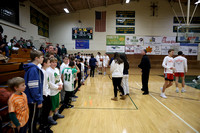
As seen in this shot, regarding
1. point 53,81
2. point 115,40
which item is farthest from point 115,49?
point 53,81

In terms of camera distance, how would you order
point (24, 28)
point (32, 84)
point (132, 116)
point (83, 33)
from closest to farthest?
1. point (32, 84)
2. point (132, 116)
3. point (24, 28)
4. point (83, 33)

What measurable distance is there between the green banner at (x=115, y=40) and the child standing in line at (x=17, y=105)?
14.6 m

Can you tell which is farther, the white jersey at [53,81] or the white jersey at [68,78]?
the white jersey at [68,78]

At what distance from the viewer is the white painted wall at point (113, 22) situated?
15.7m

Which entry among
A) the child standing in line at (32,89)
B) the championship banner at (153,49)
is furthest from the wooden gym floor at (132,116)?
the championship banner at (153,49)

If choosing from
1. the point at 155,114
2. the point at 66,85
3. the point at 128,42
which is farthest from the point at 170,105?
the point at 128,42

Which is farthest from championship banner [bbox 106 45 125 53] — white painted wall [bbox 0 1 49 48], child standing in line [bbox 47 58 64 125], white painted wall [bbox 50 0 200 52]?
child standing in line [bbox 47 58 64 125]

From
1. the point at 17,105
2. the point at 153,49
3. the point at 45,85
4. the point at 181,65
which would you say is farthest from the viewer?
the point at 153,49

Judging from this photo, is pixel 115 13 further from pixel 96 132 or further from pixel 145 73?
pixel 96 132

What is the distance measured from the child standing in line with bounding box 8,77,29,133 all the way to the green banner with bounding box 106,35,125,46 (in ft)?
47.9

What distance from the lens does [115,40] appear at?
51.7ft

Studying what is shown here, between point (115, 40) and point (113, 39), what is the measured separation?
0.26 meters

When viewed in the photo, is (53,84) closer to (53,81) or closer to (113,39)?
(53,81)

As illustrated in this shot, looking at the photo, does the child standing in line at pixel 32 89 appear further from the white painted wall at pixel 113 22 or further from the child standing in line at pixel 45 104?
the white painted wall at pixel 113 22
